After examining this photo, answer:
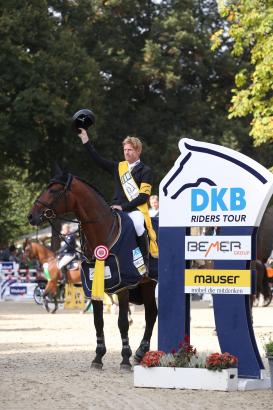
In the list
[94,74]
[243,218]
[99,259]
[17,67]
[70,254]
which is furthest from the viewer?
[94,74]

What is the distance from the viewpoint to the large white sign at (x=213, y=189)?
434 inches

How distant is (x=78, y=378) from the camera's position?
11.8 m

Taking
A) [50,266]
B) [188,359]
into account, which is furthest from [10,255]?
[188,359]

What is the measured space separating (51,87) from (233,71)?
10.1 meters

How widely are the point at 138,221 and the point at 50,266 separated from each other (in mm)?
15302

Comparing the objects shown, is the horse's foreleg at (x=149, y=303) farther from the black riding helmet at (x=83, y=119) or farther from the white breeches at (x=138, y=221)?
the black riding helmet at (x=83, y=119)

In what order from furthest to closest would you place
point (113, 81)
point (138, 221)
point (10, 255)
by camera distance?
1. point (113, 81)
2. point (10, 255)
3. point (138, 221)

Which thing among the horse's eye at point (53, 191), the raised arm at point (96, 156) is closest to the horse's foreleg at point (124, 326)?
the horse's eye at point (53, 191)

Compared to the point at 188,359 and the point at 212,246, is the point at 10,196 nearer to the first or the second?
the point at 212,246

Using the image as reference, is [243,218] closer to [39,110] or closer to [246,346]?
[246,346]

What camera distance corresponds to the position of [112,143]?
46844mm

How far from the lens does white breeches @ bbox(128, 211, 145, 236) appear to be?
42.7 feet

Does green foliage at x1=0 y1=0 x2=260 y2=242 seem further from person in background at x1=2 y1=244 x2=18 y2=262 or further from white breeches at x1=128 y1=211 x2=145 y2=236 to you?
white breeches at x1=128 y1=211 x2=145 y2=236

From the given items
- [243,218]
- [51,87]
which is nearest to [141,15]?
[51,87]
